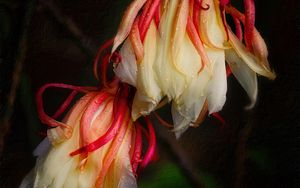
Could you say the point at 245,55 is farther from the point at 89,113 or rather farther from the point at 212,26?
the point at 89,113

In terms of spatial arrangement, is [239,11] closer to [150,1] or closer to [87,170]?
[150,1]

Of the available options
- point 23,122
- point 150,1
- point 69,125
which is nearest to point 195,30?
point 150,1

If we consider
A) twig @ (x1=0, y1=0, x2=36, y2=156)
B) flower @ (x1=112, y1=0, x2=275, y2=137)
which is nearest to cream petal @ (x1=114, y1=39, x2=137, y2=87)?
flower @ (x1=112, y1=0, x2=275, y2=137)

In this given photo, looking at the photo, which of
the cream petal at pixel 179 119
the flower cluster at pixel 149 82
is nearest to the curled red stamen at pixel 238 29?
the flower cluster at pixel 149 82

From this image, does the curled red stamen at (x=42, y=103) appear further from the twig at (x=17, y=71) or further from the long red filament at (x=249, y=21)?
the long red filament at (x=249, y=21)

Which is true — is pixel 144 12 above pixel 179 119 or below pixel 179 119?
above

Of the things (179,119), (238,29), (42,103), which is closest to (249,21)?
(238,29)

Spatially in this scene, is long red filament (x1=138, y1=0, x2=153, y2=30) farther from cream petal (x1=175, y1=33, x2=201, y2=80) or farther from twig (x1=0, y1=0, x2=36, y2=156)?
twig (x1=0, y1=0, x2=36, y2=156)
